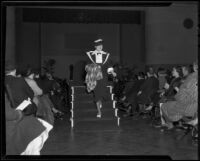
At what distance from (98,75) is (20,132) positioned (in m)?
3.45

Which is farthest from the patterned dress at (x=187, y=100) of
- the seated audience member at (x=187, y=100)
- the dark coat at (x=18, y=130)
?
the dark coat at (x=18, y=130)

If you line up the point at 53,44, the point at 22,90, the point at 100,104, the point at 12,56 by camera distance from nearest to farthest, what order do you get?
the point at 22,90
the point at 100,104
the point at 12,56
the point at 53,44

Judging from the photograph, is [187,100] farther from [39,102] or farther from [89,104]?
[89,104]

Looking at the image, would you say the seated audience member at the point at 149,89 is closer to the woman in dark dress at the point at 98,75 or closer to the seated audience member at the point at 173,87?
the seated audience member at the point at 173,87

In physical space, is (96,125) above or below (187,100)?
below

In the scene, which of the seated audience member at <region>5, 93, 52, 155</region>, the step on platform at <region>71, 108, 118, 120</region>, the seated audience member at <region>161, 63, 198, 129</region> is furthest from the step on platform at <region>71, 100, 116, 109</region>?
the seated audience member at <region>5, 93, 52, 155</region>

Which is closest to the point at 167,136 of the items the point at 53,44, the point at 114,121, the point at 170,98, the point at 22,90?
the point at 170,98

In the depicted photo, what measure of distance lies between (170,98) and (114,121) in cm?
149

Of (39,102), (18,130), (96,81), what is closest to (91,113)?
(96,81)

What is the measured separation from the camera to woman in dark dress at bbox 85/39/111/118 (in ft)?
22.7

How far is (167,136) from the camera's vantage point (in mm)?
5785

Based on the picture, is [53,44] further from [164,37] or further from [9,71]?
[9,71]

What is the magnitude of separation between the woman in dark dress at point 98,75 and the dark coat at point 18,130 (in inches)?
129

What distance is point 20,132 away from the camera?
3.62 meters
